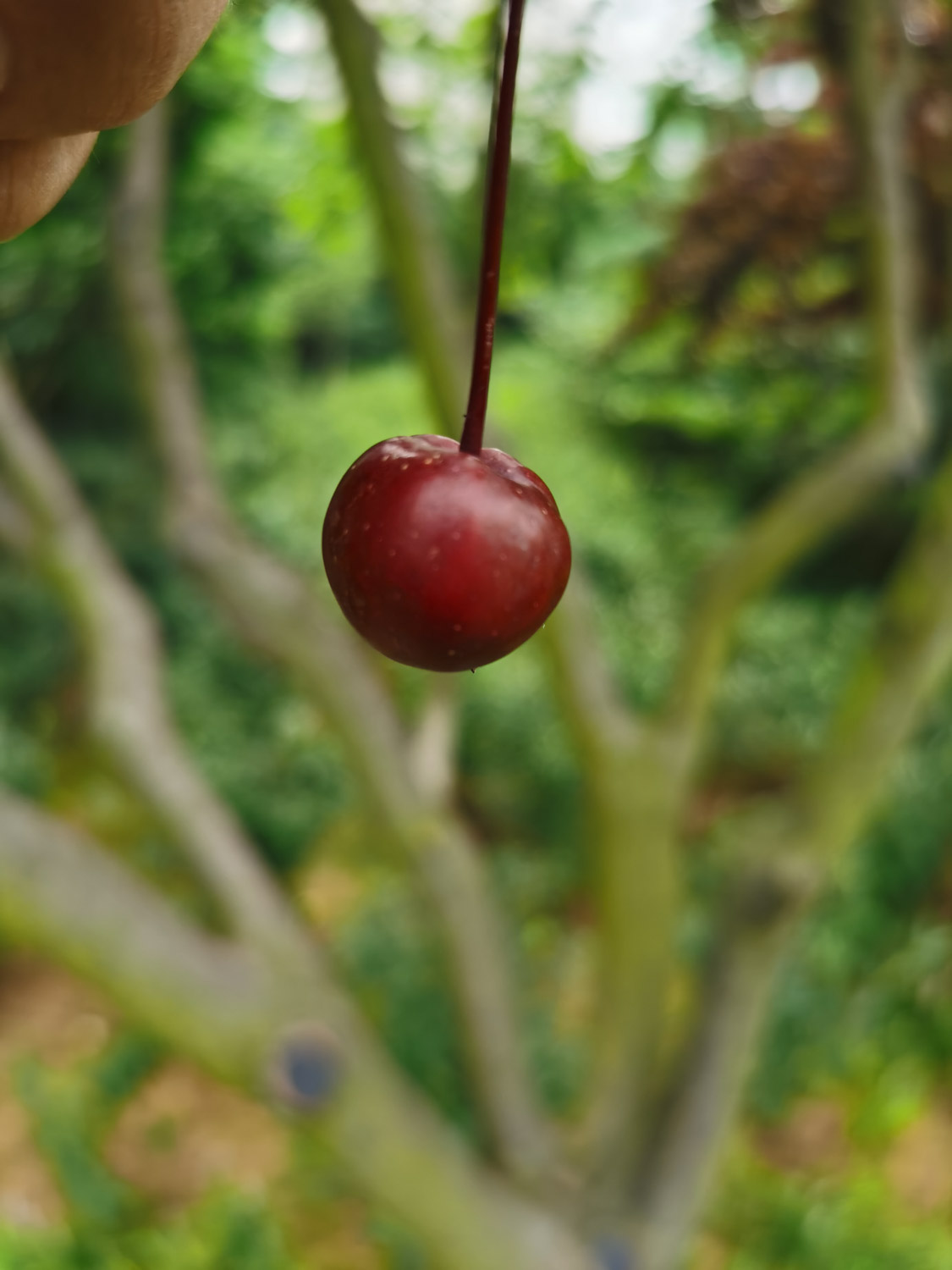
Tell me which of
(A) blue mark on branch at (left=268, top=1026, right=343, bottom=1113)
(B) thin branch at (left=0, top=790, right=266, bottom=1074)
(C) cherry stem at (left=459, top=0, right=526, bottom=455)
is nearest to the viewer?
(C) cherry stem at (left=459, top=0, right=526, bottom=455)

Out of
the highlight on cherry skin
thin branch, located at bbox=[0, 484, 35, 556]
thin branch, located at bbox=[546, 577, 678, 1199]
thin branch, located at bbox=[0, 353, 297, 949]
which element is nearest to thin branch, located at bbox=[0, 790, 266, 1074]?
thin branch, located at bbox=[0, 353, 297, 949]

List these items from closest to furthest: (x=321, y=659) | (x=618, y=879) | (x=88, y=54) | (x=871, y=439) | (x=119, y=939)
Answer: (x=88, y=54), (x=119, y=939), (x=871, y=439), (x=321, y=659), (x=618, y=879)

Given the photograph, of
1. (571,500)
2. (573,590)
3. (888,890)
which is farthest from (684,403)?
(573,590)

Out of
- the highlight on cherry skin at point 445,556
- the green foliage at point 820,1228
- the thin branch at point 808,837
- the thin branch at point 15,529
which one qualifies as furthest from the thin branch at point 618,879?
the highlight on cherry skin at point 445,556

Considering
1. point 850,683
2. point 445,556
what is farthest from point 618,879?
point 445,556

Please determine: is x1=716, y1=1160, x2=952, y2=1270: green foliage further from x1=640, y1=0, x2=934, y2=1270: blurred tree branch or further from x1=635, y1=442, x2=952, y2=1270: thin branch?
x1=640, y1=0, x2=934, y2=1270: blurred tree branch

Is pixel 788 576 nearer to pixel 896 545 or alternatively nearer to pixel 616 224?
pixel 896 545

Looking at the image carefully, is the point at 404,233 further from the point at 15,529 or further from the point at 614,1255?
the point at 614,1255

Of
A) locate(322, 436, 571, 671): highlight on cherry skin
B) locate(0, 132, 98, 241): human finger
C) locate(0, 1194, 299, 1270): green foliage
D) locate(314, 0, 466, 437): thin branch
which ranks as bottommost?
locate(322, 436, 571, 671): highlight on cherry skin
